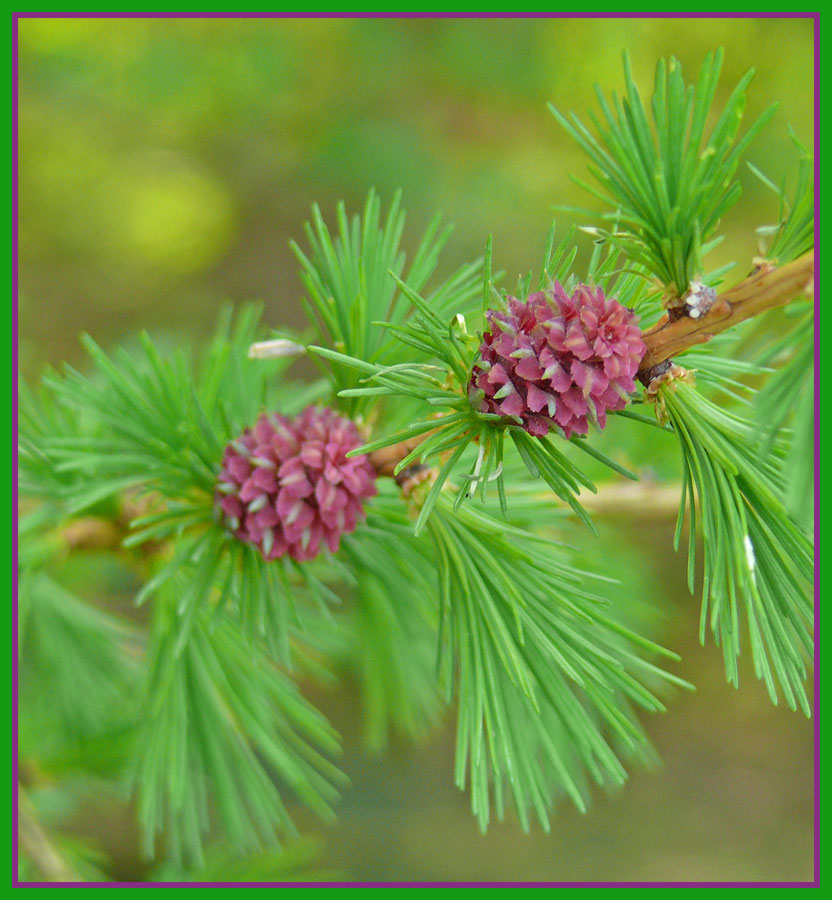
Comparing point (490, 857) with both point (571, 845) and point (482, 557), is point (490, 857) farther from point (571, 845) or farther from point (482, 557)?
point (482, 557)

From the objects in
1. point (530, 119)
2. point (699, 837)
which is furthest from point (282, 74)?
point (699, 837)

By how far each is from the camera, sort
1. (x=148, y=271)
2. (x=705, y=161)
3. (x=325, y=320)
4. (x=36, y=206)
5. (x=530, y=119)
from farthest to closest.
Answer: (x=148, y=271), (x=530, y=119), (x=36, y=206), (x=325, y=320), (x=705, y=161)

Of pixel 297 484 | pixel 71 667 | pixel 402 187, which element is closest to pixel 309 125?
pixel 402 187

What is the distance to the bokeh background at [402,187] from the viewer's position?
1.24 metres

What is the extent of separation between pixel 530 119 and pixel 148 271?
2.64 feet

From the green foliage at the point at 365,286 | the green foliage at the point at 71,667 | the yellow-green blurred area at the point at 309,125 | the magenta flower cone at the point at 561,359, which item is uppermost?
the yellow-green blurred area at the point at 309,125

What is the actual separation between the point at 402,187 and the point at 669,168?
3.85ft

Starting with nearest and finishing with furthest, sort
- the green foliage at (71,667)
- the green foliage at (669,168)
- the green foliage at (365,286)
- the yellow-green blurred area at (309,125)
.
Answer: the green foliage at (669,168) < the green foliage at (365,286) < the green foliage at (71,667) < the yellow-green blurred area at (309,125)

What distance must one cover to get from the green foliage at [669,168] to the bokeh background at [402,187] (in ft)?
3.23

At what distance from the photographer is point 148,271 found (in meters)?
1.62

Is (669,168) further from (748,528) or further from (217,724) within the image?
(217,724)

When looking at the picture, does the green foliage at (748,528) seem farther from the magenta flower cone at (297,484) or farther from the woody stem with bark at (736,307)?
the magenta flower cone at (297,484)

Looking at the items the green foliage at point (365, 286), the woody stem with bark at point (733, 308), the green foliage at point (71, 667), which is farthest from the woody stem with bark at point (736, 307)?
the green foliage at point (71, 667)

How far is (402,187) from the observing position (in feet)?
4.58
